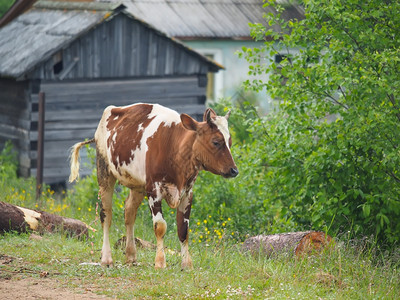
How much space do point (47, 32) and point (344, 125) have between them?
9366mm

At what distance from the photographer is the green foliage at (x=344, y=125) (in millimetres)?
9016

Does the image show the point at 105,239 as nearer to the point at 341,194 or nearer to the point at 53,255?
the point at 53,255

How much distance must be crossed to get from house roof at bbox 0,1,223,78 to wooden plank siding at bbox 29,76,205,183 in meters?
0.67

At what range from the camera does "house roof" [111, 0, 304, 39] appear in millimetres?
22281

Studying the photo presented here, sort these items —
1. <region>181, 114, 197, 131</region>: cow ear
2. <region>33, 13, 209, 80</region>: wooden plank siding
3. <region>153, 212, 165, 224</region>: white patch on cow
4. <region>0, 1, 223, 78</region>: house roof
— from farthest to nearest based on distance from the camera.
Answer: <region>33, 13, 209, 80</region>: wooden plank siding
<region>0, 1, 223, 78</region>: house roof
<region>153, 212, 165, 224</region>: white patch on cow
<region>181, 114, 197, 131</region>: cow ear

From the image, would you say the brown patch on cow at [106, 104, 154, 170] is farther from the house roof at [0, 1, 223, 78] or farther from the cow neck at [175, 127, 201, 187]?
the house roof at [0, 1, 223, 78]

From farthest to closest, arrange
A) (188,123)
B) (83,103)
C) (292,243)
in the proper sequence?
(83,103)
(292,243)
(188,123)

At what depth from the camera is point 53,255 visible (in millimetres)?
7887

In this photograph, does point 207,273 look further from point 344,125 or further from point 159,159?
point 344,125

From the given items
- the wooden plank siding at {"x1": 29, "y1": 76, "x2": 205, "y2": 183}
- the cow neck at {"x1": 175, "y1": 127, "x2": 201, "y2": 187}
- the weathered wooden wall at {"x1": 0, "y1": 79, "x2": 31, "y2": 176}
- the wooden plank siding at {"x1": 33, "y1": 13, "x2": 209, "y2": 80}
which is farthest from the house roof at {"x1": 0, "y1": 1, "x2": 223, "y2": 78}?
the cow neck at {"x1": 175, "y1": 127, "x2": 201, "y2": 187}

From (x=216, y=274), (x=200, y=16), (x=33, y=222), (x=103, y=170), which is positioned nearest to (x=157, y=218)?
(x=216, y=274)

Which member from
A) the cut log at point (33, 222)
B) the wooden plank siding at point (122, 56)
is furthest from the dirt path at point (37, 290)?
the wooden plank siding at point (122, 56)

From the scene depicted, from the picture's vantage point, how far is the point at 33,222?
30.0 feet

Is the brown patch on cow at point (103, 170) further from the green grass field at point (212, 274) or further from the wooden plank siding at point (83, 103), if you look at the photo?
the wooden plank siding at point (83, 103)
